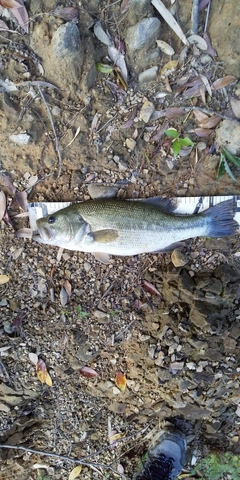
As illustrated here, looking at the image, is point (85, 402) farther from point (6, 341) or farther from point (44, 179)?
point (44, 179)

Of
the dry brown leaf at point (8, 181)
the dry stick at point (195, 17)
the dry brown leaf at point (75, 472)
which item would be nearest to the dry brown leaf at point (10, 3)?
the dry brown leaf at point (8, 181)

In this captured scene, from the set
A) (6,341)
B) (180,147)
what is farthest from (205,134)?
(6,341)

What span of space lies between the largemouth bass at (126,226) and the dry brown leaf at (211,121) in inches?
32.8

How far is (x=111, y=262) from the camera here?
13.0 feet

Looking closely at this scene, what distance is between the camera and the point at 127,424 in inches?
173

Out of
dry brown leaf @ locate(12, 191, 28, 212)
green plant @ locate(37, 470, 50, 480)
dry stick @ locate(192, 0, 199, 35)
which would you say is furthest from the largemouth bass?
green plant @ locate(37, 470, 50, 480)

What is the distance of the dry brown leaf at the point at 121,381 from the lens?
13.4ft

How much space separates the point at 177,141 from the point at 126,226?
1.07 metres

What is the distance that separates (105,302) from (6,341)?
46.9 inches

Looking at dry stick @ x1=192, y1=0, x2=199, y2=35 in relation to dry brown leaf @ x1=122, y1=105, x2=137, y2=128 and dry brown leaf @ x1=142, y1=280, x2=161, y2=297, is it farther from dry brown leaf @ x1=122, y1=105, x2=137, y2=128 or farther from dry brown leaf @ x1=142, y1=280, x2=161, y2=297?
dry brown leaf @ x1=142, y1=280, x2=161, y2=297

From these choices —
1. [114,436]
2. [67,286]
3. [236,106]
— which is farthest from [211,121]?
[114,436]

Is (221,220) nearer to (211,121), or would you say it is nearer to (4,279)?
(211,121)

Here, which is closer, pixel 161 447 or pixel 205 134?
pixel 205 134

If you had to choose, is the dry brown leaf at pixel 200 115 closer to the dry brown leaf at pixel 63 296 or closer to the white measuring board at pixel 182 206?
the white measuring board at pixel 182 206
